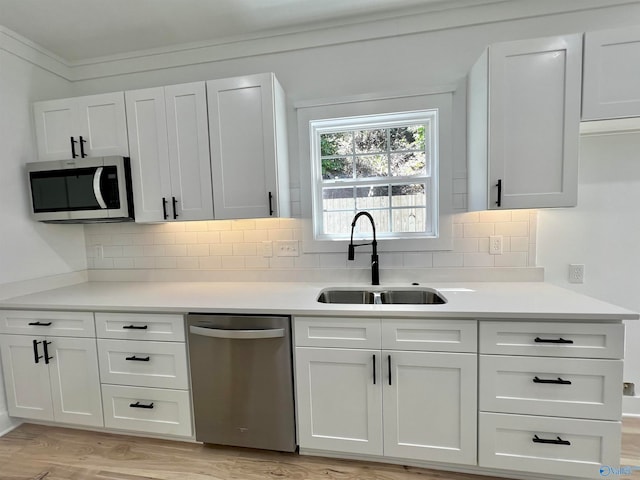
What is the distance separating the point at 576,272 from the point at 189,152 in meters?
2.65

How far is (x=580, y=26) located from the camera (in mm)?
1806

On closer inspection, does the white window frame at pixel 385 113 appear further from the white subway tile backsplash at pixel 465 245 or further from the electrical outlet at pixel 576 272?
the electrical outlet at pixel 576 272

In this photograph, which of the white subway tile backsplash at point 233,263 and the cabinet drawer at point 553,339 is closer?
the cabinet drawer at point 553,339

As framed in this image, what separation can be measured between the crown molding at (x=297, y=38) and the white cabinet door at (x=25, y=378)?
6.49 feet

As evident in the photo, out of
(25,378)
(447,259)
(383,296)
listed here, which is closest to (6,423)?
(25,378)

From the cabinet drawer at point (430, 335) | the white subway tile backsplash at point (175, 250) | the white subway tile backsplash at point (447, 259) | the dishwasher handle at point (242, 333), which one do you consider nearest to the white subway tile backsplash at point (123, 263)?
the white subway tile backsplash at point (175, 250)

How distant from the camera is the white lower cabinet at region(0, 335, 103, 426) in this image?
1.82 m

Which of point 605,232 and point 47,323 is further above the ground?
point 605,232

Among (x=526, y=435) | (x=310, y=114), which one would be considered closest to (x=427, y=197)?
(x=310, y=114)

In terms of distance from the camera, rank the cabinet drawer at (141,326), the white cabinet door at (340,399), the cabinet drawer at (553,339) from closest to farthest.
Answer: the cabinet drawer at (553,339)
the white cabinet door at (340,399)
the cabinet drawer at (141,326)


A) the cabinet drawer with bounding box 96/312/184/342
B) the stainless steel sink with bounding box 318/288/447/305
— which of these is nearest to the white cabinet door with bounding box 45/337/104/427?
the cabinet drawer with bounding box 96/312/184/342

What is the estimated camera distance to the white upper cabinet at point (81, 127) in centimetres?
201

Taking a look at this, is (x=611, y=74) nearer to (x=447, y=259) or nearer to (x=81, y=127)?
(x=447, y=259)

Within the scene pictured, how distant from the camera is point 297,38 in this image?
2.06 metres
